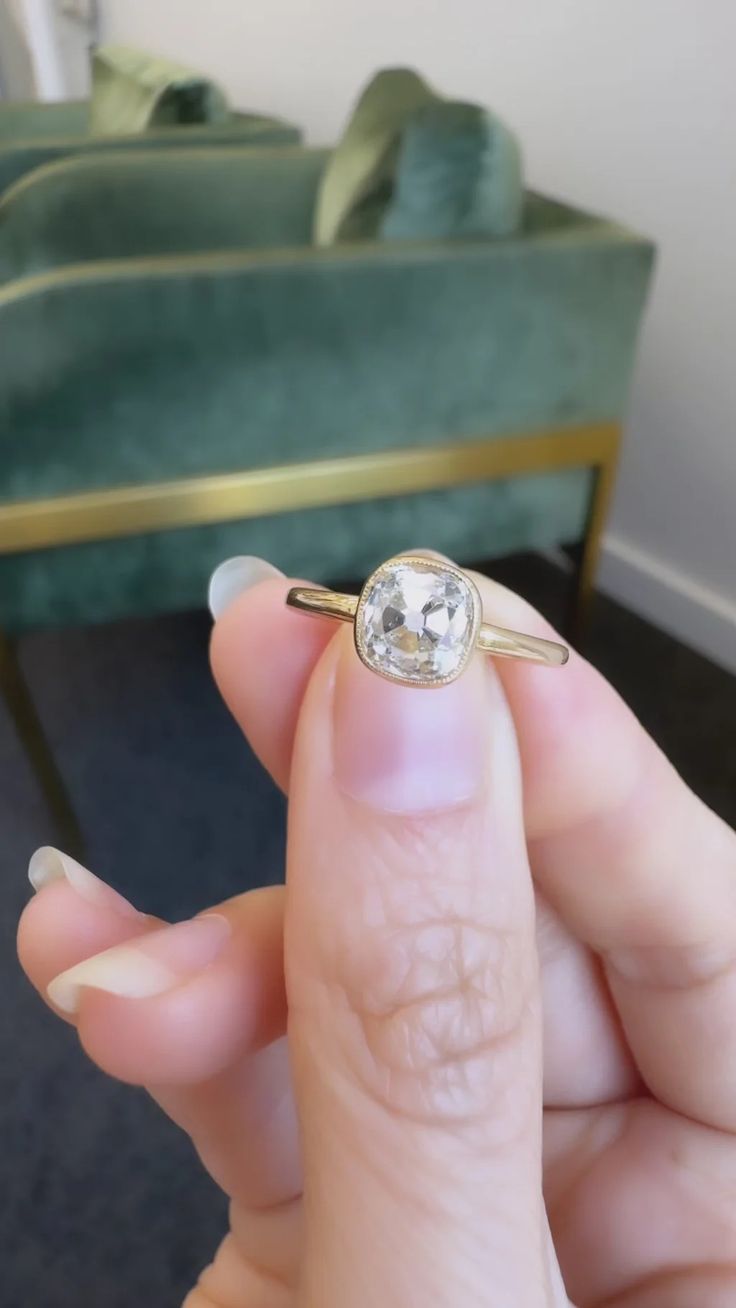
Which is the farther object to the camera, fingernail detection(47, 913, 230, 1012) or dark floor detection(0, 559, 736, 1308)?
dark floor detection(0, 559, 736, 1308)

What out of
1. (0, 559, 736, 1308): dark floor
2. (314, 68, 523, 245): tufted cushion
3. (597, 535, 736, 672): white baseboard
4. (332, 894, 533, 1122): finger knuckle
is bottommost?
(0, 559, 736, 1308): dark floor

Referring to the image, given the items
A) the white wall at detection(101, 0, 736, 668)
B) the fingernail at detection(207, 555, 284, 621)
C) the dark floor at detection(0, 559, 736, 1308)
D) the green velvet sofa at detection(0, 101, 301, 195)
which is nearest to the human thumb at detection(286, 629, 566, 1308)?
the fingernail at detection(207, 555, 284, 621)

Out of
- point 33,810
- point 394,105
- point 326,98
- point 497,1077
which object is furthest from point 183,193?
point 497,1077

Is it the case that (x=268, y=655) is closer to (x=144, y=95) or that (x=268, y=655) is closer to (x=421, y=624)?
(x=421, y=624)

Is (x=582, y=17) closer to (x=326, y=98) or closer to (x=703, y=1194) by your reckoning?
(x=326, y=98)

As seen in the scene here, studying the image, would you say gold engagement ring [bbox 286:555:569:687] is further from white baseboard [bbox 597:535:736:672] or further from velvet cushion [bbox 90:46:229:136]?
velvet cushion [bbox 90:46:229:136]

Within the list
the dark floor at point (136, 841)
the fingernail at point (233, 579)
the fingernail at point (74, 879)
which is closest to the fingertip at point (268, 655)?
the fingernail at point (233, 579)

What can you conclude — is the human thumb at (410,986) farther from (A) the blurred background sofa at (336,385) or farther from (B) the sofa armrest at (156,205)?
(B) the sofa armrest at (156,205)
